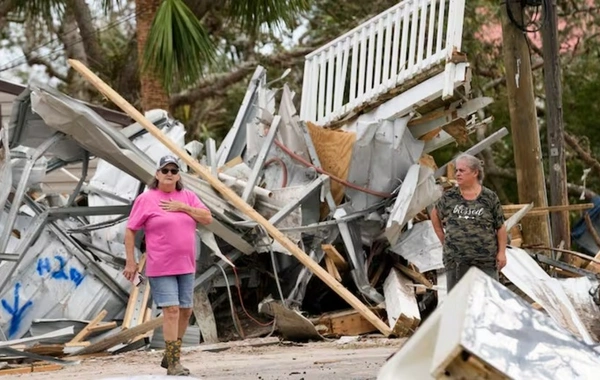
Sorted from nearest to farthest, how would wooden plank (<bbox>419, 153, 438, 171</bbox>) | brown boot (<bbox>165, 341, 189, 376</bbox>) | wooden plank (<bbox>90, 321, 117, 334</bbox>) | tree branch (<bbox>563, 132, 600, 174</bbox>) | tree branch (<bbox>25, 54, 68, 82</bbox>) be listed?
brown boot (<bbox>165, 341, 189, 376</bbox>) < wooden plank (<bbox>90, 321, 117, 334</bbox>) < wooden plank (<bbox>419, 153, 438, 171</bbox>) < tree branch (<bbox>563, 132, 600, 174</bbox>) < tree branch (<bbox>25, 54, 68, 82</bbox>)

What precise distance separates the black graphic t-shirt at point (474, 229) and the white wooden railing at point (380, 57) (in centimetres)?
355

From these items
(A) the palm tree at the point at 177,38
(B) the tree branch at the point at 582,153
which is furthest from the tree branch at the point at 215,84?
(A) the palm tree at the point at 177,38

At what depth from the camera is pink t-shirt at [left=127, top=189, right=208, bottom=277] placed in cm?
757

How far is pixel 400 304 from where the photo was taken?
34.9 ft

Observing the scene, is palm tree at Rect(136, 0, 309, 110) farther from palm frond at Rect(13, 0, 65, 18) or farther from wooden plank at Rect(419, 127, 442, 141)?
wooden plank at Rect(419, 127, 442, 141)

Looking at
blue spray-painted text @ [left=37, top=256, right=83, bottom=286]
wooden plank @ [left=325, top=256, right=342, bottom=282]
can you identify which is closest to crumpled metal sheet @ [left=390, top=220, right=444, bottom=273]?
wooden plank @ [left=325, top=256, right=342, bottom=282]

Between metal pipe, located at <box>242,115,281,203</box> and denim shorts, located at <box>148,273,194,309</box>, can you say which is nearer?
denim shorts, located at <box>148,273,194,309</box>

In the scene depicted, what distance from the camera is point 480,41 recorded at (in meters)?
23.4

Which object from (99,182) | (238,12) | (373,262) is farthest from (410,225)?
(238,12)

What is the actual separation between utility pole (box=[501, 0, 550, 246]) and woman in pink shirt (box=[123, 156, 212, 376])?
6345 mm

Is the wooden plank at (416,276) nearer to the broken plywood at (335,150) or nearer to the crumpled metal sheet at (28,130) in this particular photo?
the broken plywood at (335,150)

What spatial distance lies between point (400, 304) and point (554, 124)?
13.0 ft

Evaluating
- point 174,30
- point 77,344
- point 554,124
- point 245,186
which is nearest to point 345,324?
point 245,186

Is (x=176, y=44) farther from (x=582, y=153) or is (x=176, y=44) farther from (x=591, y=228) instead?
(x=582, y=153)
